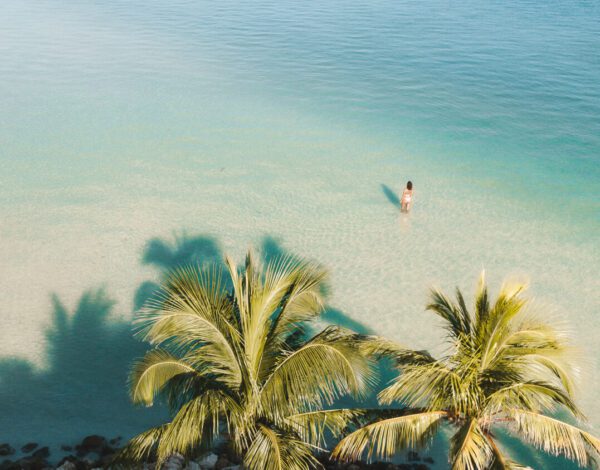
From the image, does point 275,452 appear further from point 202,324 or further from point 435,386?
point 435,386

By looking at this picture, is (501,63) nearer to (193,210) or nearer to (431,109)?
(431,109)

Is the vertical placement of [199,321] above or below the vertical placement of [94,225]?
below

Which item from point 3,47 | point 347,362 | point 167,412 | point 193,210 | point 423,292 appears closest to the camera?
point 347,362

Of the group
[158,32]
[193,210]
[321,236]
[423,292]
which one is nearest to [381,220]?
[321,236]

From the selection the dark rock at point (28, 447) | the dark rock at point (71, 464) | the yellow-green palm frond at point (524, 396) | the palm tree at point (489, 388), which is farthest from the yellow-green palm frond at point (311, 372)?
the dark rock at point (28, 447)

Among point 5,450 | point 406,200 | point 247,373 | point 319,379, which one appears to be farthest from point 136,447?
point 406,200

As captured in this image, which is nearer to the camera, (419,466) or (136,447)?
(136,447)

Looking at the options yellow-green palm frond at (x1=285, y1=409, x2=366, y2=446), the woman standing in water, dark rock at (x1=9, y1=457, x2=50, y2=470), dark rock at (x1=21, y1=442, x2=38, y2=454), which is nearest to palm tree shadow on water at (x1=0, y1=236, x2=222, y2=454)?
dark rock at (x1=21, y1=442, x2=38, y2=454)

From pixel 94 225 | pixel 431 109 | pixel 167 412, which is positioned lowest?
pixel 167 412
